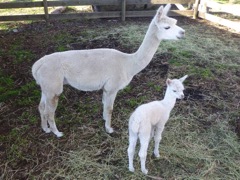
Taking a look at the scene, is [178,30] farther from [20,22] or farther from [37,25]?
[20,22]

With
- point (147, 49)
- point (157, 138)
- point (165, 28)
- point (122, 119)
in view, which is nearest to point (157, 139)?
point (157, 138)

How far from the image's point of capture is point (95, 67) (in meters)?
3.54

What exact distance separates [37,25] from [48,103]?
569cm

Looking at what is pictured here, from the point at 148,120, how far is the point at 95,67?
1.13m

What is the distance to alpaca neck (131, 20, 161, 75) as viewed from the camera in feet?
11.6

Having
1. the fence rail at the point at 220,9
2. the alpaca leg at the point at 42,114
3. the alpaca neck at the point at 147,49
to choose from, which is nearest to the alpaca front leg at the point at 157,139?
the alpaca neck at the point at 147,49

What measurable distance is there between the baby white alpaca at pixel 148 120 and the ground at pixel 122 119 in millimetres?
411

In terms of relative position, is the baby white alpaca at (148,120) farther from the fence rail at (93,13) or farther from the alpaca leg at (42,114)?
the fence rail at (93,13)

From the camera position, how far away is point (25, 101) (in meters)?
4.61

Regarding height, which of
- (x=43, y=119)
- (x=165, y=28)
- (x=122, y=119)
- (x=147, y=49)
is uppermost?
(x=165, y=28)

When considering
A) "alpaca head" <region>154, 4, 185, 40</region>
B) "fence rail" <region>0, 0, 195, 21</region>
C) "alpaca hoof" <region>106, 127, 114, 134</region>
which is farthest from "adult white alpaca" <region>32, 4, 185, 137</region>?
"fence rail" <region>0, 0, 195, 21</region>

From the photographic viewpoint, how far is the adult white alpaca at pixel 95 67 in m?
3.41

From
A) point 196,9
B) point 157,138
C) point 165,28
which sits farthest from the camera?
point 196,9

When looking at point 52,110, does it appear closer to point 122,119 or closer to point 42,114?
point 42,114
